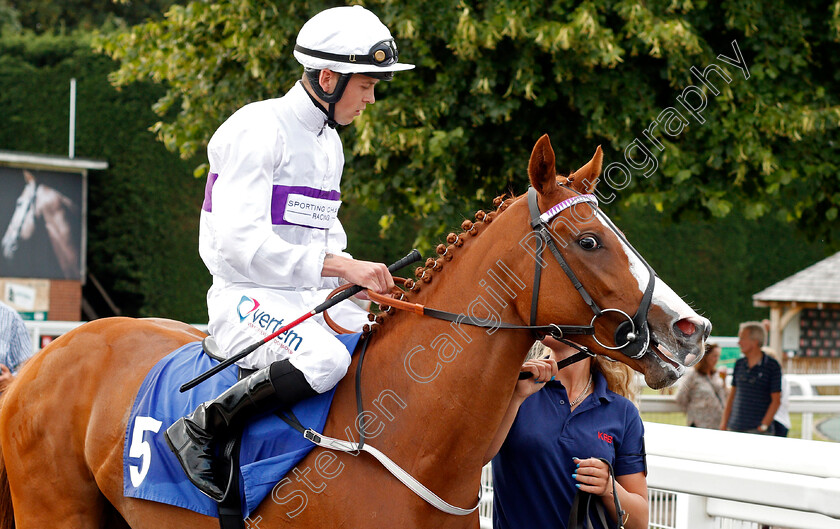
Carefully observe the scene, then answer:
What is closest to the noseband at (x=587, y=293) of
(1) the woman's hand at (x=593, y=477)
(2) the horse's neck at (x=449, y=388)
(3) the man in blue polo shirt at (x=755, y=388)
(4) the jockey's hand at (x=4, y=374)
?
(2) the horse's neck at (x=449, y=388)

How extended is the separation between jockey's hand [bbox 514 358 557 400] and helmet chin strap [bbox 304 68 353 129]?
1.03 m

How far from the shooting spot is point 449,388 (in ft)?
8.19

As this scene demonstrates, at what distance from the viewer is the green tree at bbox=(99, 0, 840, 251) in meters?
6.60

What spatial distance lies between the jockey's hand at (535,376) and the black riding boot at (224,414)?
63 cm

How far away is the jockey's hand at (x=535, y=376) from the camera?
2627 mm

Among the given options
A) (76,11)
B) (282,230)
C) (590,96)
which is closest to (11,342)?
(282,230)

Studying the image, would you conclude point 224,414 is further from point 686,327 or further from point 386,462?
point 686,327

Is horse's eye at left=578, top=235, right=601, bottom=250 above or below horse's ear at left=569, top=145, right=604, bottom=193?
below

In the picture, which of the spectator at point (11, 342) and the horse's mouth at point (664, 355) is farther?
the spectator at point (11, 342)

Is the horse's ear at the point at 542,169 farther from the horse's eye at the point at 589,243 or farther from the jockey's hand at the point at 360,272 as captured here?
the jockey's hand at the point at 360,272

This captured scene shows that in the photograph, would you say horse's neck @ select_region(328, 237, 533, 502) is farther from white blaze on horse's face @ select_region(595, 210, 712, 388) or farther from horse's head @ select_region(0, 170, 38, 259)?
horse's head @ select_region(0, 170, 38, 259)

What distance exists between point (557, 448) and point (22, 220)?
620 inches

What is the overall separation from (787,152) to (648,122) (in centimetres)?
132

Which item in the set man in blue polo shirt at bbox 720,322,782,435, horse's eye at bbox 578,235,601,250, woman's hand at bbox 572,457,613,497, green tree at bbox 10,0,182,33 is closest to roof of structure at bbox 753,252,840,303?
man in blue polo shirt at bbox 720,322,782,435
